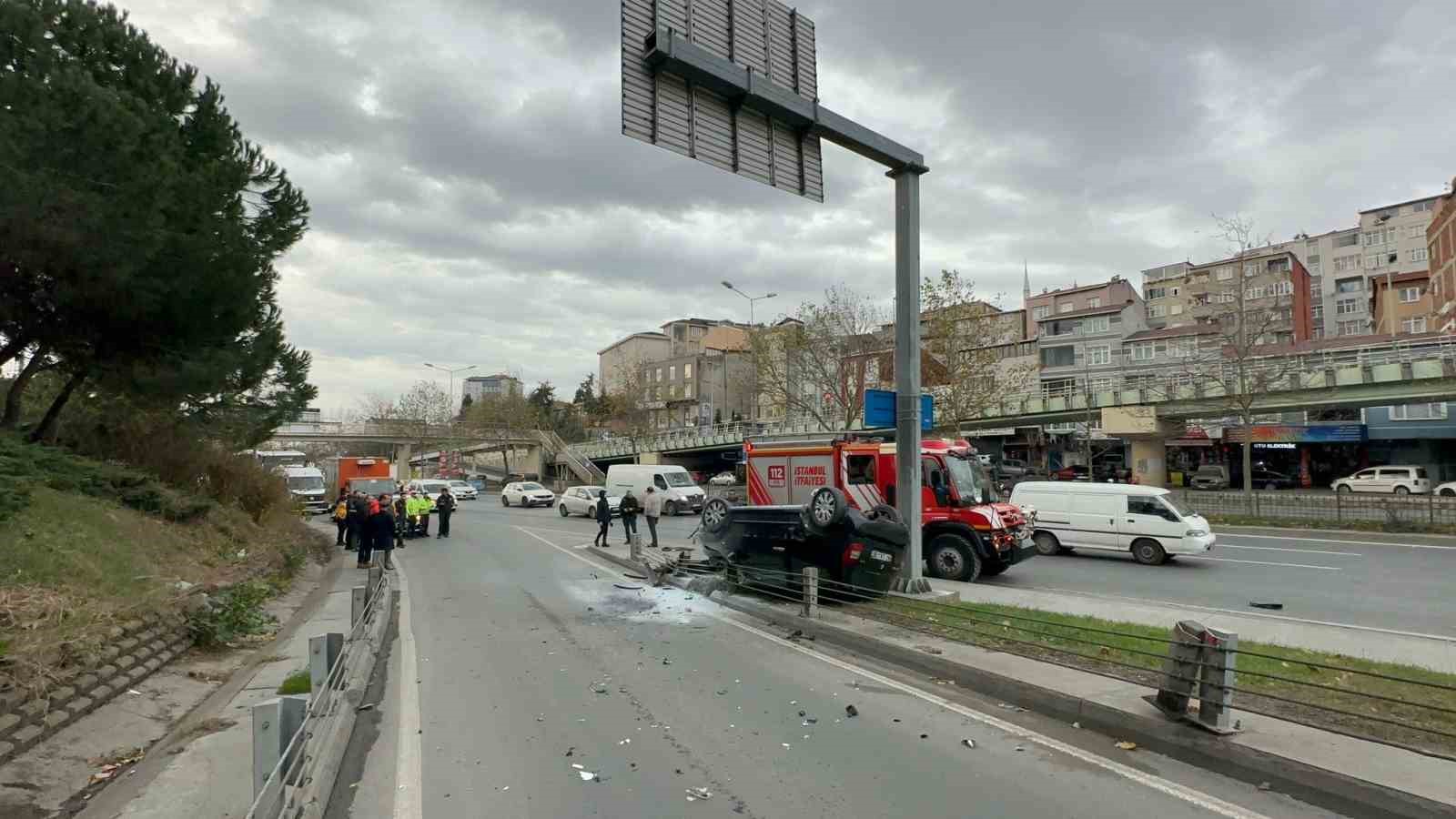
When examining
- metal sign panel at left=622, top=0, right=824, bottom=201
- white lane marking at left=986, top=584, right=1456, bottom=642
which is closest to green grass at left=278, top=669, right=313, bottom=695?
metal sign panel at left=622, top=0, right=824, bottom=201

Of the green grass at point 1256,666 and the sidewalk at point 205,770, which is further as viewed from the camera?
the green grass at point 1256,666

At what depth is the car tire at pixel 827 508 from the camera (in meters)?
11.2

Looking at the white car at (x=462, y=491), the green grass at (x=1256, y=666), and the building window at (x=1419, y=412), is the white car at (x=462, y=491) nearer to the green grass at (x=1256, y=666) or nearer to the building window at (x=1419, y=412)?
the green grass at (x=1256, y=666)

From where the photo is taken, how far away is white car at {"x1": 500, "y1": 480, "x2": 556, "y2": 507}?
46.5 meters

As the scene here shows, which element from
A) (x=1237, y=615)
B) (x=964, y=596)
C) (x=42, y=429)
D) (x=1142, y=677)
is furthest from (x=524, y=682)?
(x=42, y=429)

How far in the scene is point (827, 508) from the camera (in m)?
11.3

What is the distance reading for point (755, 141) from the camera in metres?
9.85

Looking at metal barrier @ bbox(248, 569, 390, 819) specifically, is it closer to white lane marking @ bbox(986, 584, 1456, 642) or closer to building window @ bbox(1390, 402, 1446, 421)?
white lane marking @ bbox(986, 584, 1456, 642)

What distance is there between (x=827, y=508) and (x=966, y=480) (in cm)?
563

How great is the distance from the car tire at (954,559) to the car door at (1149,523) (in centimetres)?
463

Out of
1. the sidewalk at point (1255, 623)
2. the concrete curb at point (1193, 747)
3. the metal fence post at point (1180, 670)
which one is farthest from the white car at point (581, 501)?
the metal fence post at point (1180, 670)

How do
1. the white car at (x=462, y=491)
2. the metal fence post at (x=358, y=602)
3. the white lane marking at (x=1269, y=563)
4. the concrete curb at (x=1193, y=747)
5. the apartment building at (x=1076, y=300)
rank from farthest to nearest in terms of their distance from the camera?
the apartment building at (x=1076, y=300), the white car at (x=462, y=491), the white lane marking at (x=1269, y=563), the metal fence post at (x=358, y=602), the concrete curb at (x=1193, y=747)

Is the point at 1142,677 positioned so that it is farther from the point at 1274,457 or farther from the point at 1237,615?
the point at 1274,457

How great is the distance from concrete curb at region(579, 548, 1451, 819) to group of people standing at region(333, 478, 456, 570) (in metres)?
9.62
